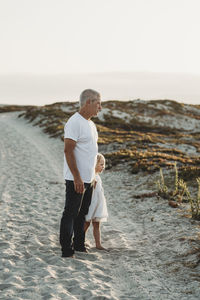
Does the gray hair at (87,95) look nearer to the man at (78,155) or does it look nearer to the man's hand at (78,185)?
the man at (78,155)

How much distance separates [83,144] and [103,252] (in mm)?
2525

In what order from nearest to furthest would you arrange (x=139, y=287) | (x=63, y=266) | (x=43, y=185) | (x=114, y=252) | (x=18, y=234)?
(x=139, y=287) < (x=63, y=266) < (x=114, y=252) < (x=18, y=234) < (x=43, y=185)

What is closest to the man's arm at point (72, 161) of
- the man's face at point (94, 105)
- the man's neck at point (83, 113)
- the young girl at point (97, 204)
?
the man's neck at point (83, 113)

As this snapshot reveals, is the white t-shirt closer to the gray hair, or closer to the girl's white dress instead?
the gray hair

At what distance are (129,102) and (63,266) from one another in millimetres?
56451

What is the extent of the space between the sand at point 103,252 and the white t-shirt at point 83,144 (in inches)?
66.8

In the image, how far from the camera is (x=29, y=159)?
18.7m

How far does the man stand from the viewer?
5.61m

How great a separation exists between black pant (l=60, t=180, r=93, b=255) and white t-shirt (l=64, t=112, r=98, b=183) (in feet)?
0.73

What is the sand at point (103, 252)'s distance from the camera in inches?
205

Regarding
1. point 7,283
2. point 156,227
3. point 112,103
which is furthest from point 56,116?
point 7,283

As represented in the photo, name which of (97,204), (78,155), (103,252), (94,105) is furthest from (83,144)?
(103,252)

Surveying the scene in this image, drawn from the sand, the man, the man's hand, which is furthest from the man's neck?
the sand

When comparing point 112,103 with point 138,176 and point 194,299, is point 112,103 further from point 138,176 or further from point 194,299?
point 194,299
